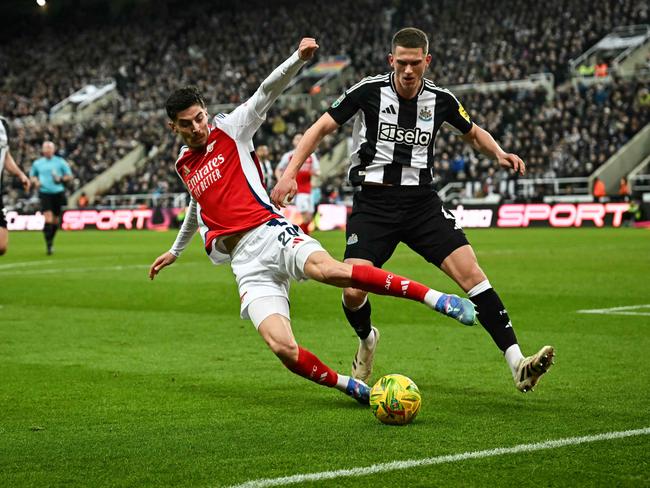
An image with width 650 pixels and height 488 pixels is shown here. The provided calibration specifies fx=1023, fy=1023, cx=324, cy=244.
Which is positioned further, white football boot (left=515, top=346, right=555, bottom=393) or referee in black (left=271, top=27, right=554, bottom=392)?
referee in black (left=271, top=27, right=554, bottom=392)

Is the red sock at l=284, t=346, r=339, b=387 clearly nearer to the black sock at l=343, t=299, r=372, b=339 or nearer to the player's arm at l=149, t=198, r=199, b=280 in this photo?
the black sock at l=343, t=299, r=372, b=339

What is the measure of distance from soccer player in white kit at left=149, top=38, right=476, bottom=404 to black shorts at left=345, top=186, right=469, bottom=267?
62 centimetres

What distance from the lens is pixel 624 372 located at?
7.02 m

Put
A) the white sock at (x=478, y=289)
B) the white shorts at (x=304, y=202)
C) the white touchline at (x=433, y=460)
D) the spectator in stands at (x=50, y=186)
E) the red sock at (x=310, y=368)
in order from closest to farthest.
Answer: the white touchline at (x=433, y=460) → the red sock at (x=310, y=368) → the white sock at (x=478, y=289) → the spectator in stands at (x=50, y=186) → the white shorts at (x=304, y=202)

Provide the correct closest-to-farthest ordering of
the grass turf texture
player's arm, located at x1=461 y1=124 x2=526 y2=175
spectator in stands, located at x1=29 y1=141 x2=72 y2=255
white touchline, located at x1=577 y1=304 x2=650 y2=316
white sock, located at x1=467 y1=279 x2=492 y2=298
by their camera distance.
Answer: the grass turf texture < white sock, located at x1=467 y1=279 x2=492 y2=298 < player's arm, located at x1=461 y1=124 x2=526 y2=175 < white touchline, located at x1=577 y1=304 x2=650 y2=316 < spectator in stands, located at x1=29 y1=141 x2=72 y2=255

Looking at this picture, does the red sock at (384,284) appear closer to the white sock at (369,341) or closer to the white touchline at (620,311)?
the white sock at (369,341)

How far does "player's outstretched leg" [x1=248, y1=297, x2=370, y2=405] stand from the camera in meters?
5.66

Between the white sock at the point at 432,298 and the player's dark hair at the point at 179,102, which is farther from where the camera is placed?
the player's dark hair at the point at 179,102

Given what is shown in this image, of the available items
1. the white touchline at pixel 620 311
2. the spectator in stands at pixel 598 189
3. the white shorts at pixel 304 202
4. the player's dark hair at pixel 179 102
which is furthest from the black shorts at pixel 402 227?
the spectator in stands at pixel 598 189

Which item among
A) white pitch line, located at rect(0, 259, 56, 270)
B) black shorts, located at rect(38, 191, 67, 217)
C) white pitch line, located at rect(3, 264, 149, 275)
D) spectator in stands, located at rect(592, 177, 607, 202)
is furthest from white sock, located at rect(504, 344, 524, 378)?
spectator in stands, located at rect(592, 177, 607, 202)

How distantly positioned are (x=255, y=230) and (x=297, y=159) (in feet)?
1.76

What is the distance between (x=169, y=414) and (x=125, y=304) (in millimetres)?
6541

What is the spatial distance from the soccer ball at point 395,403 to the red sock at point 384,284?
499mm

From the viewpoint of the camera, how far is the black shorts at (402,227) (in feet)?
21.3
